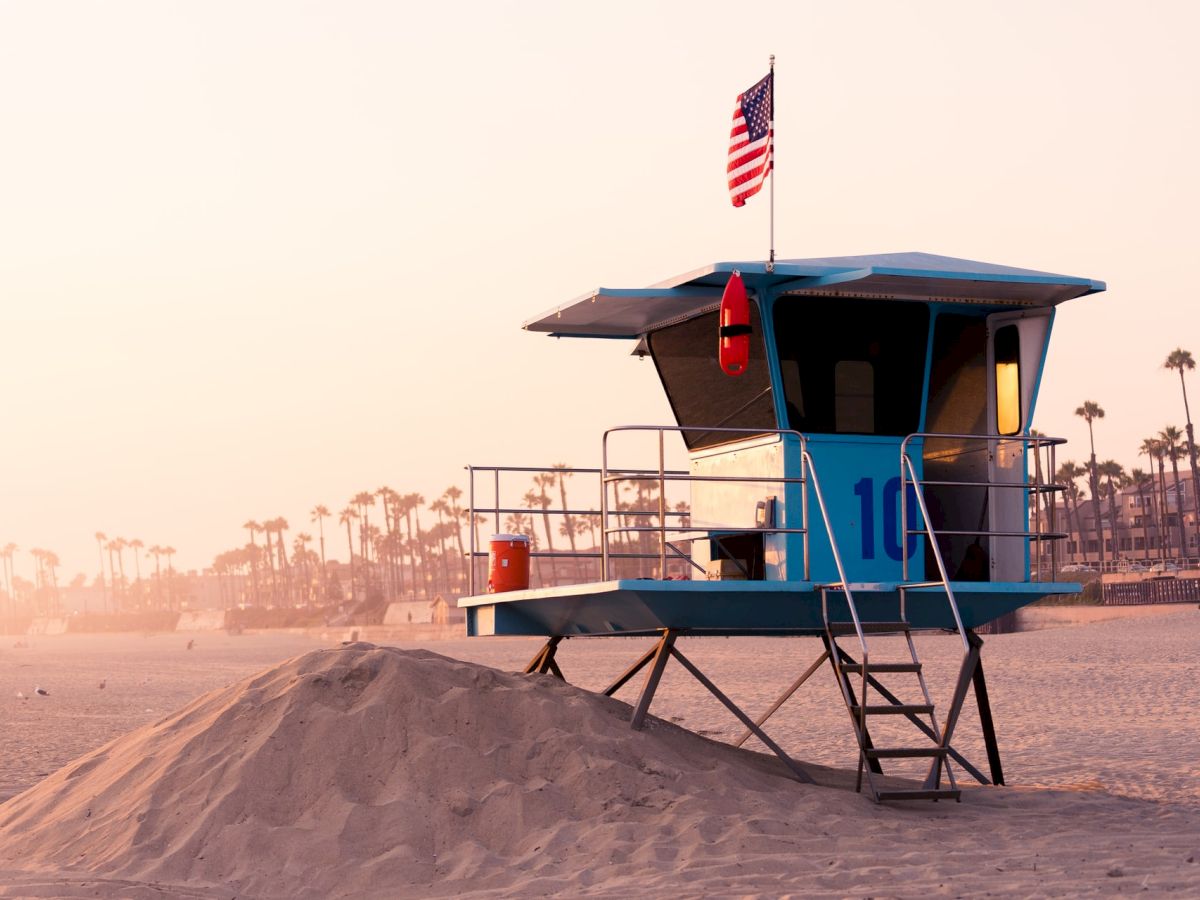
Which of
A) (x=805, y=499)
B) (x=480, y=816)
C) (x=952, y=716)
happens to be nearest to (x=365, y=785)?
(x=480, y=816)

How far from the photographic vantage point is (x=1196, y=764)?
1669 centimetres

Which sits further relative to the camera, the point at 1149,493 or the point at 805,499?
the point at 1149,493

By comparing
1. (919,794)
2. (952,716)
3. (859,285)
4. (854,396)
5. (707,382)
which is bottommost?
(919,794)

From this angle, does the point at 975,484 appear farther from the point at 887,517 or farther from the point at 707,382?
the point at 707,382

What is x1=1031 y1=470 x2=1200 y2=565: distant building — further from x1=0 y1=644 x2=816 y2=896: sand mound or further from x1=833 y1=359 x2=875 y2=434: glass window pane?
x1=0 y1=644 x2=816 y2=896: sand mound

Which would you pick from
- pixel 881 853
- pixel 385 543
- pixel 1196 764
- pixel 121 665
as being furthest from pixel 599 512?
pixel 385 543

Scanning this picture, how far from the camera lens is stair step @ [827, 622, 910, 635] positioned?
434 inches

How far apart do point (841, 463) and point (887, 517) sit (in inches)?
24.9

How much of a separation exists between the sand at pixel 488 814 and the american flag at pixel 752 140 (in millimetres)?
4809

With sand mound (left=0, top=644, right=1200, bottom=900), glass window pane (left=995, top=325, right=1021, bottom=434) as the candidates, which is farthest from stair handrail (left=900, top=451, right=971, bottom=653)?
sand mound (left=0, top=644, right=1200, bottom=900)

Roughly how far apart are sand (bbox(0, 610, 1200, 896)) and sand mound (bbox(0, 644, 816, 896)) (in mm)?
18

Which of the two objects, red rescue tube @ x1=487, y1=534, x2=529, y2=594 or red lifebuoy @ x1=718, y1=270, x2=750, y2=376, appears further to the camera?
red rescue tube @ x1=487, y1=534, x2=529, y2=594

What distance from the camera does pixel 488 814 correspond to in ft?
31.9

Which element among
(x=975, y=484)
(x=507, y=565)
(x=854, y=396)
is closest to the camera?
(x=975, y=484)
